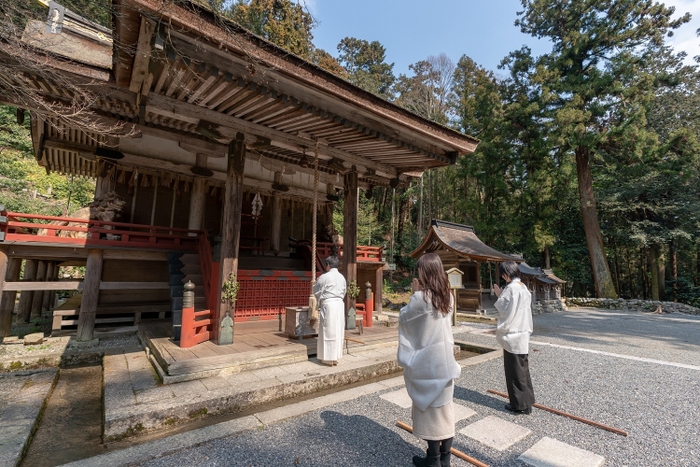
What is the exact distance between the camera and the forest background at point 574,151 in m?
15.5

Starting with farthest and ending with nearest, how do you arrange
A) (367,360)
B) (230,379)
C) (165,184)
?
(165,184) → (367,360) → (230,379)

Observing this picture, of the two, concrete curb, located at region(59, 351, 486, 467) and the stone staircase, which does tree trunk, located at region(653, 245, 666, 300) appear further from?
the stone staircase

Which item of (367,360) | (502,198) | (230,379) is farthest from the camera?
(502,198)

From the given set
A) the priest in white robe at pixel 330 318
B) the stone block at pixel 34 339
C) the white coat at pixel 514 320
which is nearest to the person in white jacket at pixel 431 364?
the white coat at pixel 514 320

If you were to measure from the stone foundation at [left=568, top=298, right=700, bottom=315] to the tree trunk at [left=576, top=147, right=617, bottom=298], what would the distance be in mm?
565

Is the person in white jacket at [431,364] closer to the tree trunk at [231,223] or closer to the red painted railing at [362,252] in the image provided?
the tree trunk at [231,223]

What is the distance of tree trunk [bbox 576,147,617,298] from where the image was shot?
53.8 feet

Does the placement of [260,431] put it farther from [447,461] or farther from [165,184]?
[165,184]

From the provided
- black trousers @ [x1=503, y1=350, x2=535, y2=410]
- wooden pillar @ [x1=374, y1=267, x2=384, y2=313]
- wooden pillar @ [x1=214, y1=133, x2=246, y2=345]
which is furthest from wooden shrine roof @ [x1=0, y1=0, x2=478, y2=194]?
wooden pillar @ [x1=374, y1=267, x2=384, y2=313]

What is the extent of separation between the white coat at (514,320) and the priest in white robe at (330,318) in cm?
200

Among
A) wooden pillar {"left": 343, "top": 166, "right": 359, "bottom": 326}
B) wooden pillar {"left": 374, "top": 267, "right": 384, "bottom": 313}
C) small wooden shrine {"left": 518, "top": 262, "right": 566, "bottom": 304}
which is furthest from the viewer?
small wooden shrine {"left": 518, "top": 262, "right": 566, "bottom": 304}

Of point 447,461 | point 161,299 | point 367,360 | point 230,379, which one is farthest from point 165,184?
point 447,461

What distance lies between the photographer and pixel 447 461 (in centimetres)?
209

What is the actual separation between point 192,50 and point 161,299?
6.36m
